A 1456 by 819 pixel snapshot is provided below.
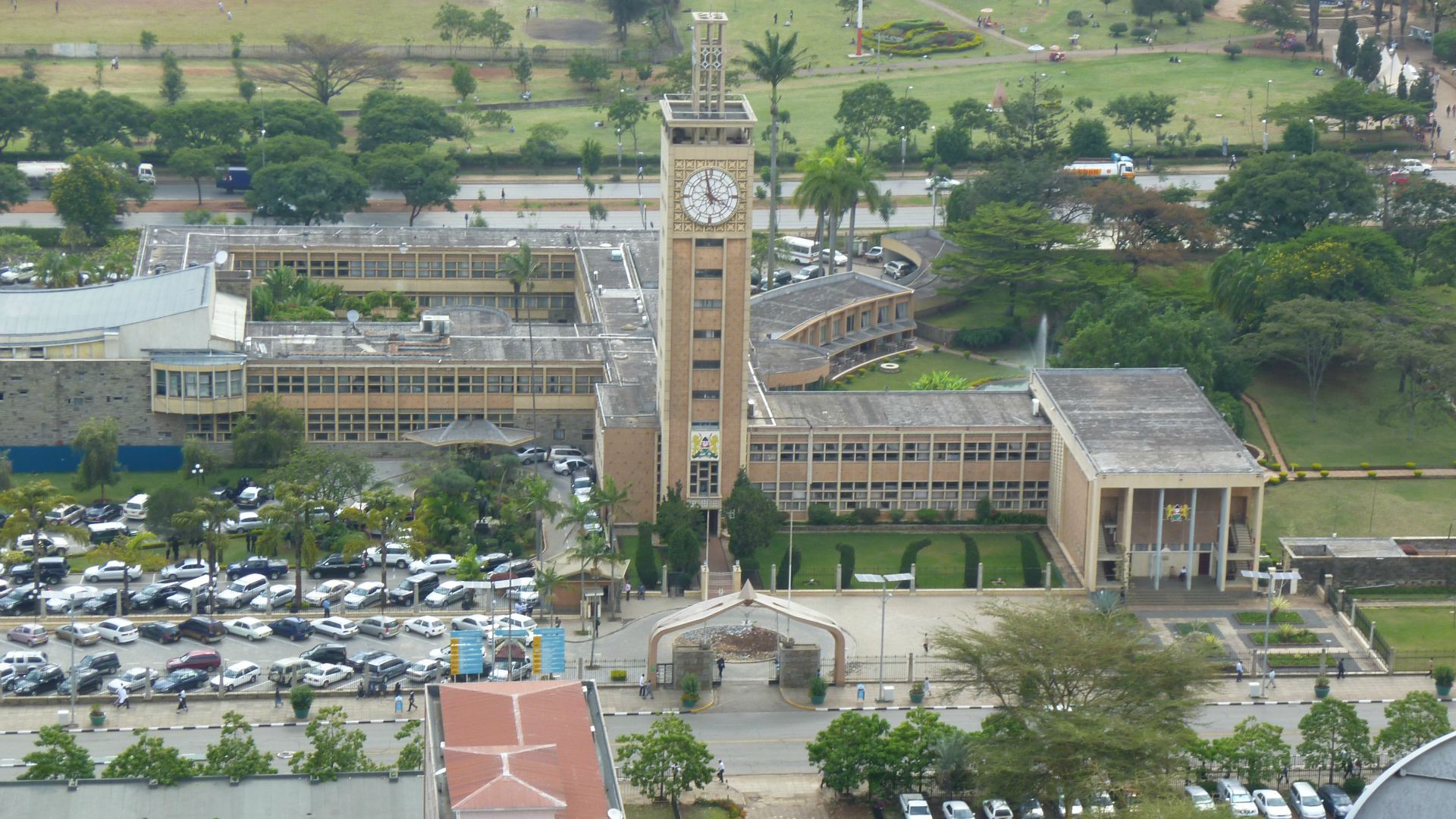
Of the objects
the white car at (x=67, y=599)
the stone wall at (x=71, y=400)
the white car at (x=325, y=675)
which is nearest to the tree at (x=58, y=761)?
the white car at (x=325, y=675)

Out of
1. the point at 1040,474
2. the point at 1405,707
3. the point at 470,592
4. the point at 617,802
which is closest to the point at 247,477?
the point at 470,592

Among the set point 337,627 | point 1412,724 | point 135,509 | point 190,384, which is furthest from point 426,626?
point 1412,724

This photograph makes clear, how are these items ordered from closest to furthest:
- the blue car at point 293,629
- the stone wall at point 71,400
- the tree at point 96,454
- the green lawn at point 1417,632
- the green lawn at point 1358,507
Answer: the blue car at point 293,629 < the green lawn at point 1417,632 < the green lawn at point 1358,507 < the tree at point 96,454 < the stone wall at point 71,400

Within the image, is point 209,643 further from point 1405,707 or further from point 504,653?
point 1405,707

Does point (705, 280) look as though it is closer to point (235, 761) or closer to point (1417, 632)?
point (1417, 632)

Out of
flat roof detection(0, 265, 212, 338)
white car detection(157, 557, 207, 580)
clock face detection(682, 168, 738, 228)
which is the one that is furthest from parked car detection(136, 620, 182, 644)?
clock face detection(682, 168, 738, 228)

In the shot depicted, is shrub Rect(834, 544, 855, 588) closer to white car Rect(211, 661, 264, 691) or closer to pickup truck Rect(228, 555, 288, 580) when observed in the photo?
pickup truck Rect(228, 555, 288, 580)

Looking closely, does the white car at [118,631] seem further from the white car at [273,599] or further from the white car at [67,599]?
the white car at [273,599]
